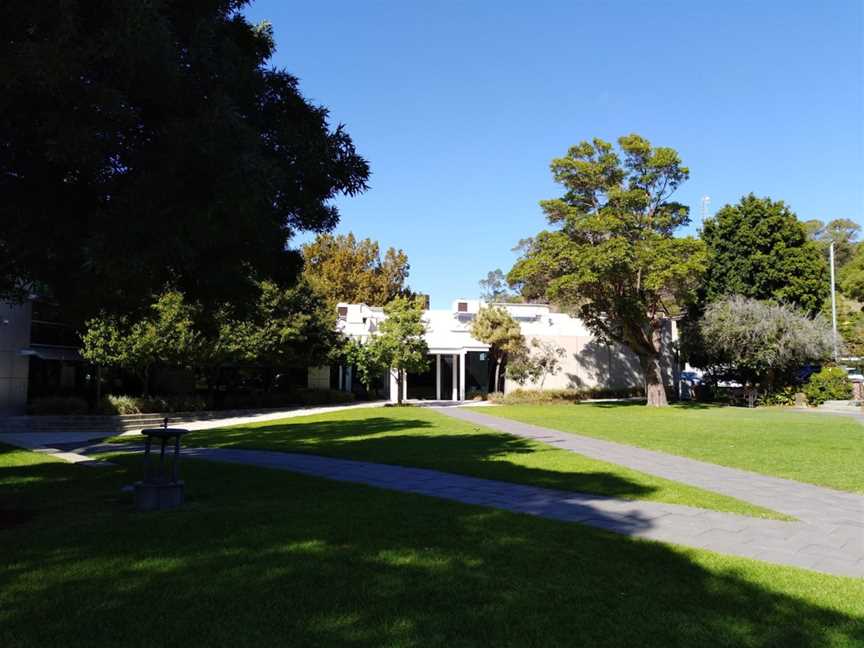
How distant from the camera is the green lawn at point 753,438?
9.73m

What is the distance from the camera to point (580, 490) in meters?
7.79

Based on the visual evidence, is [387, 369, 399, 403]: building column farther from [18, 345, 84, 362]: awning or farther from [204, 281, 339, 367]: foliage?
[18, 345, 84, 362]: awning

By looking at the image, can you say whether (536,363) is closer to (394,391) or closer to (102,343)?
(394,391)

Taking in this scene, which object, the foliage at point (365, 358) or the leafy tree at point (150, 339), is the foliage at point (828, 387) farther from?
the leafy tree at point (150, 339)

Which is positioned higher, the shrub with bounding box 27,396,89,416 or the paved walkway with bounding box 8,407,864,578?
the shrub with bounding box 27,396,89,416

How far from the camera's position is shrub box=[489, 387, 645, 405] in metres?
30.6

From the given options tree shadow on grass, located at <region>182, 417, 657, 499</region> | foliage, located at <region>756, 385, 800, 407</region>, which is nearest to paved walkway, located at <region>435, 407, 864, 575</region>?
tree shadow on grass, located at <region>182, 417, 657, 499</region>

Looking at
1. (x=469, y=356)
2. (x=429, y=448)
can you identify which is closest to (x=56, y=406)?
(x=429, y=448)

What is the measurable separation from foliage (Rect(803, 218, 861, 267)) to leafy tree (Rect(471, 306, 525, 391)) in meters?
42.4

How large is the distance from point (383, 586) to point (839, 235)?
7324 cm

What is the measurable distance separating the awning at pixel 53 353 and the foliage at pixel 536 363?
19526 millimetres

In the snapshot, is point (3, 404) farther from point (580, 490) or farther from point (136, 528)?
point (580, 490)

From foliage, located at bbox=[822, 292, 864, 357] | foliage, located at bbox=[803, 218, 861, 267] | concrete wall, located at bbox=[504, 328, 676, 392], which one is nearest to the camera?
concrete wall, located at bbox=[504, 328, 676, 392]

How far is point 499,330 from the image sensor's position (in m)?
32.2
